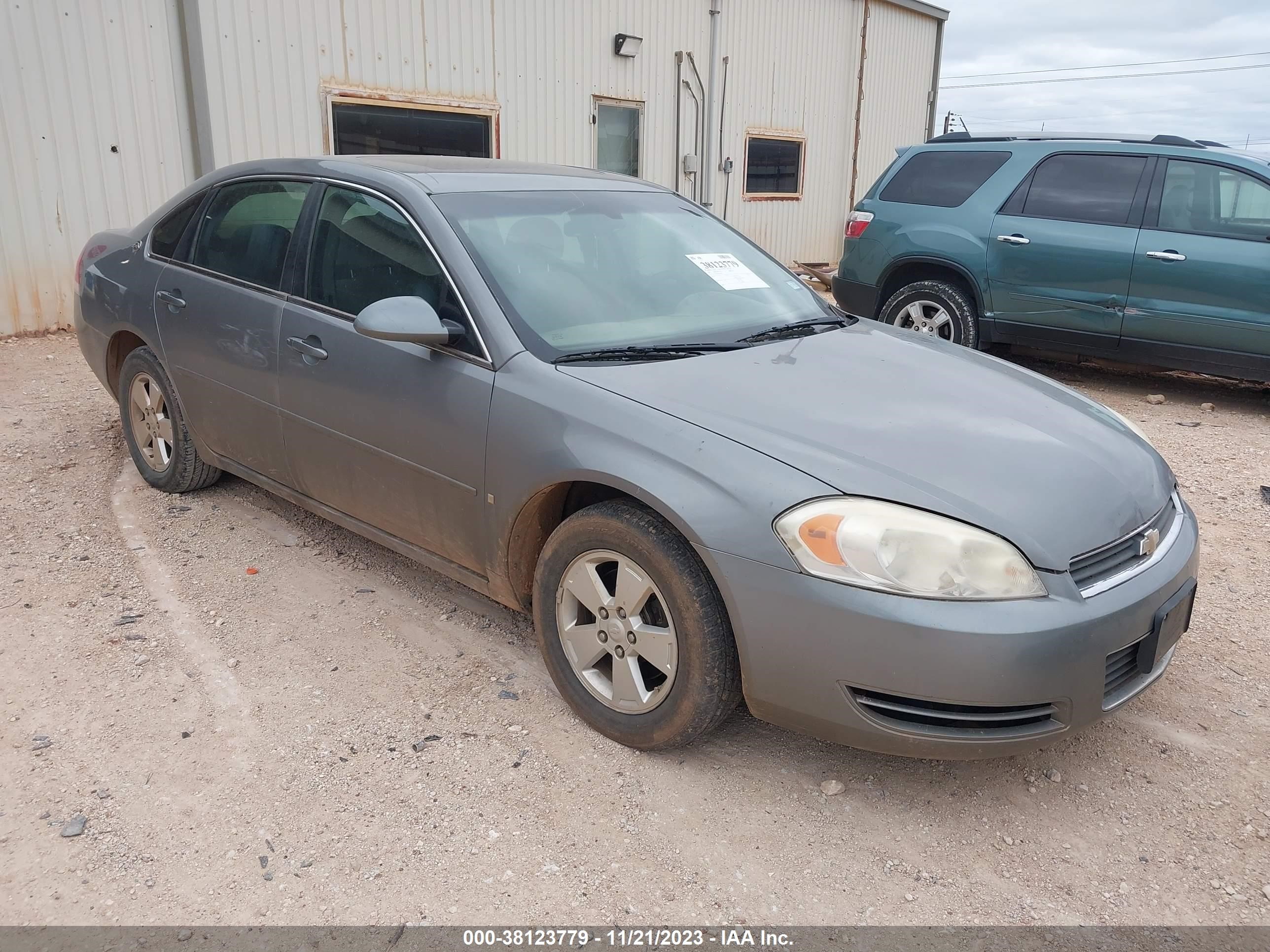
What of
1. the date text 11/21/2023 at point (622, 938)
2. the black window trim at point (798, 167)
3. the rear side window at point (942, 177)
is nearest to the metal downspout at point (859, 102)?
the black window trim at point (798, 167)

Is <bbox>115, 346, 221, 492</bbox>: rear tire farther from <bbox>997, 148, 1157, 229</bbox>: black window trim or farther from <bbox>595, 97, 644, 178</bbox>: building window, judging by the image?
<bbox>595, 97, 644, 178</bbox>: building window

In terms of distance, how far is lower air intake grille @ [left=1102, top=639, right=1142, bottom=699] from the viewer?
8.20ft

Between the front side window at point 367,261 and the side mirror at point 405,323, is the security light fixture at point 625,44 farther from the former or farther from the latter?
the side mirror at point 405,323

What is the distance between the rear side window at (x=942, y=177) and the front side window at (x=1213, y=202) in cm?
129

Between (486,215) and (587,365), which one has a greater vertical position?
(486,215)

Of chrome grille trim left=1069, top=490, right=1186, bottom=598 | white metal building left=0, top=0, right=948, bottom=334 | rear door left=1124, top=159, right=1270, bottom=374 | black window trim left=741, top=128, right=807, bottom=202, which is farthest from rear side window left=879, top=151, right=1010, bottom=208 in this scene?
black window trim left=741, top=128, right=807, bottom=202

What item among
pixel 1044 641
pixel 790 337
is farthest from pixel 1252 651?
pixel 790 337

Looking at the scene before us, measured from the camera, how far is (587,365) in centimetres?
295

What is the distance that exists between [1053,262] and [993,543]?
5555mm

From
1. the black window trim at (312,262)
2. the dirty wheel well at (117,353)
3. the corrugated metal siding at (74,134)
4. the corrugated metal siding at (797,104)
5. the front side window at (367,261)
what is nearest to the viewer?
the black window trim at (312,262)

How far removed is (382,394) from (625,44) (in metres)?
9.05

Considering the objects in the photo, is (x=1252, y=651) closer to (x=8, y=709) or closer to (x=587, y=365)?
(x=587, y=365)

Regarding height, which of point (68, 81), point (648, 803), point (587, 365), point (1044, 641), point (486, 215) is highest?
point (68, 81)

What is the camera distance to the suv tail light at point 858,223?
26.6 feet
